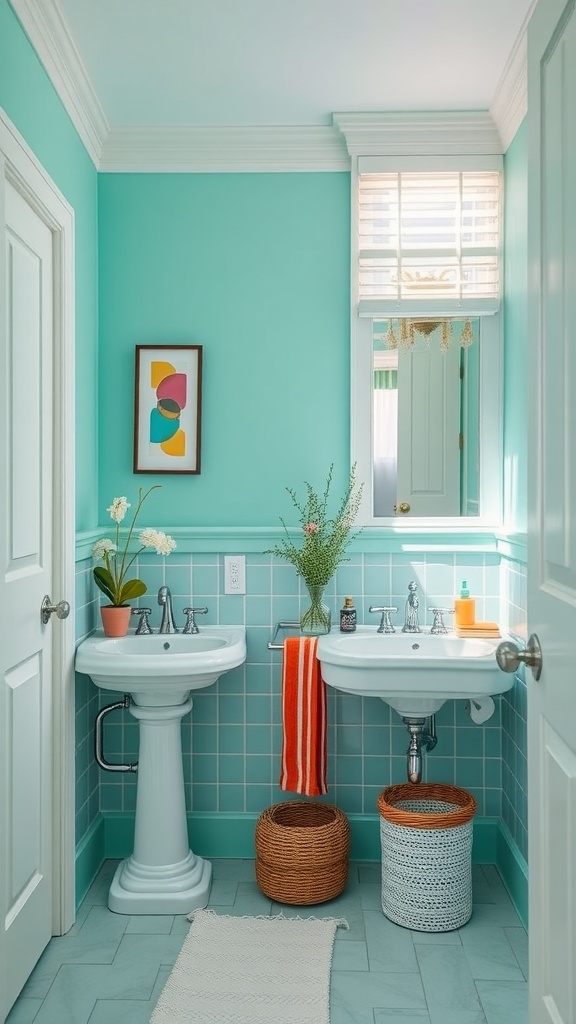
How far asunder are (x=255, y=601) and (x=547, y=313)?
6.06 feet

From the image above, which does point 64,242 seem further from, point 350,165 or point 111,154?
point 350,165

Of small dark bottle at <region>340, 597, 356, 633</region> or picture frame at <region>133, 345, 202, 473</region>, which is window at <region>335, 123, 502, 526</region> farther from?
picture frame at <region>133, 345, 202, 473</region>

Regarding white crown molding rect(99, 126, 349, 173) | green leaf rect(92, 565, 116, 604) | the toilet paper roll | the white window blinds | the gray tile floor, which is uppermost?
white crown molding rect(99, 126, 349, 173)

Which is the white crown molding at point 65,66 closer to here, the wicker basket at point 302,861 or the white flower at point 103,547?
the white flower at point 103,547

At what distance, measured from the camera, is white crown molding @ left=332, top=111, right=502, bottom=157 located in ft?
9.73

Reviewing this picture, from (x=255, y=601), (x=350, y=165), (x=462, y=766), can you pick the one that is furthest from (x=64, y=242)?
(x=462, y=766)

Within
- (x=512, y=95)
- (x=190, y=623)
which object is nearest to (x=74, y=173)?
(x=512, y=95)

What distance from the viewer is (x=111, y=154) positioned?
3078 mm

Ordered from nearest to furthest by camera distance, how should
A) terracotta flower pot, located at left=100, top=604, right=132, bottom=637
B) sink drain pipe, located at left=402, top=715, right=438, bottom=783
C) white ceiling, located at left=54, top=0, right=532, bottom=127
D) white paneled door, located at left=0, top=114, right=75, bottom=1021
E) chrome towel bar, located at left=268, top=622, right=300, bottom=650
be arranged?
white paneled door, located at left=0, top=114, right=75, bottom=1021 → white ceiling, located at left=54, top=0, right=532, bottom=127 → sink drain pipe, located at left=402, top=715, right=438, bottom=783 → terracotta flower pot, located at left=100, top=604, right=132, bottom=637 → chrome towel bar, located at left=268, top=622, right=300, bottom=650

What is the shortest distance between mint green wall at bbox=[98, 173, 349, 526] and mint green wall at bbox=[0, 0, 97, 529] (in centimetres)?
12

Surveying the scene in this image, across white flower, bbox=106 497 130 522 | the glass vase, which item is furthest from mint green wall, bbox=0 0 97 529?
the glass vase

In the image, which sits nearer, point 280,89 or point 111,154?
point 280,89

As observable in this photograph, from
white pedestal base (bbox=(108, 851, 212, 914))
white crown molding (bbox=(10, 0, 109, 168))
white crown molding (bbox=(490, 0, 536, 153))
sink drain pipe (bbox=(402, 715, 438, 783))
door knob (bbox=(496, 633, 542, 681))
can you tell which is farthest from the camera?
sink drain pipe (bbox=(402, 715, 438, 783))

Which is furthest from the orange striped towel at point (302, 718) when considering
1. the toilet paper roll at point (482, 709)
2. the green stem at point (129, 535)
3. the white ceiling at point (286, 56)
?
the white ceiling at point (286, 56)
